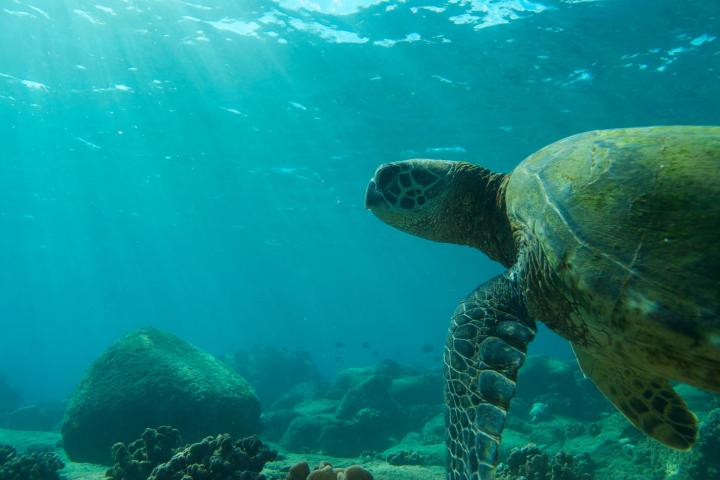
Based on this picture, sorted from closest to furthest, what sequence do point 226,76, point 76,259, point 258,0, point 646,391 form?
point 646,391, point 258,0, point 226,76, point 76,259

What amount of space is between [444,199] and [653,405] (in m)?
2.47

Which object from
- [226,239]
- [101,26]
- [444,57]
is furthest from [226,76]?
[226,239]

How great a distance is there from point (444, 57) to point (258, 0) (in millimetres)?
6978

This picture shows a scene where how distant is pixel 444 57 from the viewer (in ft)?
51.5

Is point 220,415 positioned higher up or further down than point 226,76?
further down

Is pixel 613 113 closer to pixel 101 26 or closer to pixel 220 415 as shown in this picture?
pixel 220 415

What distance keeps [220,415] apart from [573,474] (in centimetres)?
602

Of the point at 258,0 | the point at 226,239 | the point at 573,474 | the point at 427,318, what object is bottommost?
the point at 427,318

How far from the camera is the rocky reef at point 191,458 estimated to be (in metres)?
4.07

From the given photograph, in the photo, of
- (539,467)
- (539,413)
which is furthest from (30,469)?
(539,413)

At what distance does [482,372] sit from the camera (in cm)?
267

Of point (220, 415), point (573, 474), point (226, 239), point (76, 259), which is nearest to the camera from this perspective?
point (573, 474)

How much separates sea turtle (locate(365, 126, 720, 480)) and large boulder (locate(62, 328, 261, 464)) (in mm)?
6325

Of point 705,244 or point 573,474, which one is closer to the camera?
point 705,244
